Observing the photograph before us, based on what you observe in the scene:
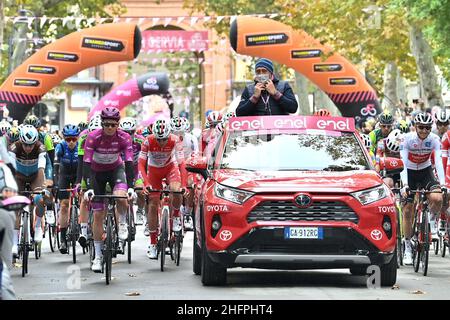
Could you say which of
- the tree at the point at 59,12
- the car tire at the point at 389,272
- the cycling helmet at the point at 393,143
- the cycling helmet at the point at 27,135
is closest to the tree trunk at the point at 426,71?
the tree at the point at 59,12

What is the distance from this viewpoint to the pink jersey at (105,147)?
54.9 feet

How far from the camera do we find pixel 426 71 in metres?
40.4

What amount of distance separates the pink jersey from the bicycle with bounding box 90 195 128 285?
55 cm

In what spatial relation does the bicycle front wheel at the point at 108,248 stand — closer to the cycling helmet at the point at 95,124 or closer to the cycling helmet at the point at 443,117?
the cycling helmet at the point at 95,124

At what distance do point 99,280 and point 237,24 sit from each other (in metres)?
23.7

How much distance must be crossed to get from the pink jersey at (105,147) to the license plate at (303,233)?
10.8 feet

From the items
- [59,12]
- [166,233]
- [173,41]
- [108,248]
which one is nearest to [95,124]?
[166,233]

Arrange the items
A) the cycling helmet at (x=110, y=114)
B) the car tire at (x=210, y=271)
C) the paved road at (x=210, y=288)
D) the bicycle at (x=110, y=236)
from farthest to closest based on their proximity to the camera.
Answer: the cycling helmet at (x=110, y=114)
the bicycle at (x=110, y=236)
the car tire at (x=210, y=271)
the paved road at (x=210, y=288)

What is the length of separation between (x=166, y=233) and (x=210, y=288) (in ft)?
11.5

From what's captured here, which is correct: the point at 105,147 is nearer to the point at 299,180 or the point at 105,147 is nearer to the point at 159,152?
the point at 159,152

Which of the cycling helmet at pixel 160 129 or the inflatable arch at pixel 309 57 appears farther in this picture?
the inflatable arch at pixel 309 57

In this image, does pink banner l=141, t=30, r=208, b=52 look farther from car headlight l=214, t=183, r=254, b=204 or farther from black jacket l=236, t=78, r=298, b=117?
car headlight l=214, t=183, r=254, b=204
